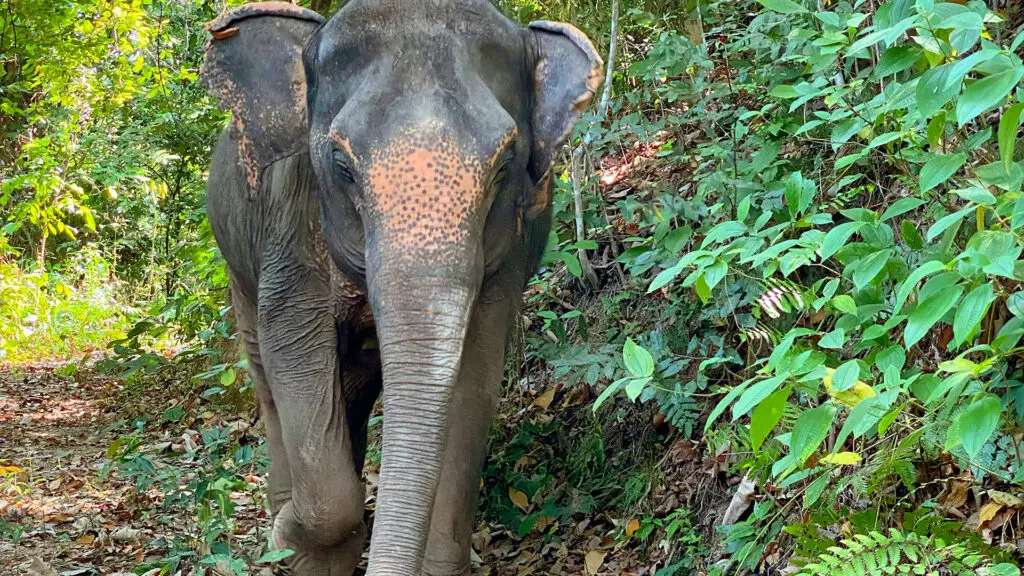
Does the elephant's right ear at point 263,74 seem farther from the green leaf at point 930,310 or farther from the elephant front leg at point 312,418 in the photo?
the green leaf at point 930,310

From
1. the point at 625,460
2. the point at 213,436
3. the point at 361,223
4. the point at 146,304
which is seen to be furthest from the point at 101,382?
the point at 361,223

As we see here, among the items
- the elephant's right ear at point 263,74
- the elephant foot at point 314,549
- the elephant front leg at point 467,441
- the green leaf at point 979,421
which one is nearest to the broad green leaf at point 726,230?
the green leaf at point 979,421

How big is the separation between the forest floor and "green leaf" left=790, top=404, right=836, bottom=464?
1.68 m

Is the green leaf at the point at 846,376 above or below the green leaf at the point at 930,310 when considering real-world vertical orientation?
below

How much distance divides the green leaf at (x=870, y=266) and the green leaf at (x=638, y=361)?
23.6 inches

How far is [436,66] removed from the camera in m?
3.98

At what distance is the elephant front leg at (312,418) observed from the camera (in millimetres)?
4625

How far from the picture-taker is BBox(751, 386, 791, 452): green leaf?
9.47 ft

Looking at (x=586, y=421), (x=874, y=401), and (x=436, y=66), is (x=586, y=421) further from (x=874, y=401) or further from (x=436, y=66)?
(x=874, y=401)

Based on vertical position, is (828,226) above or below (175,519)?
above

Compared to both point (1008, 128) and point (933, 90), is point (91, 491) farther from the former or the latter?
point (1008, 128)

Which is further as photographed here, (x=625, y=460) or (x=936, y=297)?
(x=625, y=460)

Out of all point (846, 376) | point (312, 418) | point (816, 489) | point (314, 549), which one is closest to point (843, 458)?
point (816, 489)

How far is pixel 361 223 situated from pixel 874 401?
1877 mm
